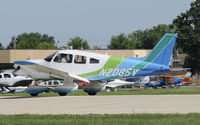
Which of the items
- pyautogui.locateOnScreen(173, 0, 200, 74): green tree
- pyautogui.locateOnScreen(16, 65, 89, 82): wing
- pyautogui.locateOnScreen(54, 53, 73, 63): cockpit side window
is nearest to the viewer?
pyautogui.locateOnScreen(16, 65, 89, 82): wing

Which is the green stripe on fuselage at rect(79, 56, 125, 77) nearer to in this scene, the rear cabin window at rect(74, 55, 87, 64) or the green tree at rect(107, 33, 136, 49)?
the rear cabin window at rect(74, 55, 87, 64)

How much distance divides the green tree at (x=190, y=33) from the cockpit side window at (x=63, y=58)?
4056 centimetres

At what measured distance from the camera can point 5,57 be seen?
67062 mm

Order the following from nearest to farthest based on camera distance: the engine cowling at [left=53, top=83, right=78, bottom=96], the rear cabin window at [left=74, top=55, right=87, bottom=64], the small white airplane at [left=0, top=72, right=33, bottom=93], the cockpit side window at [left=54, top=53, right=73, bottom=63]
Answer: the engine cowling at [left=53, top=83, right=78, bottom=96] < the cockpit side window at [left=54, top=53, right=73, bottom=63] < the rear cabin window at [left=74, top=55, right=87, bottom=64] < the small white airplane at [left=0, top=72, right=33, bottom=93]

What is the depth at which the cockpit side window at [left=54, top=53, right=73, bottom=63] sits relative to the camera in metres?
26.3

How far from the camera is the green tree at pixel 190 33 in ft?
216

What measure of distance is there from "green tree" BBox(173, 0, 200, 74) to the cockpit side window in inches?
1597

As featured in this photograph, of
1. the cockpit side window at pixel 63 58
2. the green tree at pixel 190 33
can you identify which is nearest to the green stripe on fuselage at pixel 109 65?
the cockpit side window at pixel 63 58

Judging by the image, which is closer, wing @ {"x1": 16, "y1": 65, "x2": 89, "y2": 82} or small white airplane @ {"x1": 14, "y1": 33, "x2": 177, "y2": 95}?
wing @ {"x1": 16, "y1": 65, "x2": 89, "y2": 82}

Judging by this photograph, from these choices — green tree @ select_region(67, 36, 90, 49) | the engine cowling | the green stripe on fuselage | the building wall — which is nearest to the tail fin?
the green stripe on fuselage

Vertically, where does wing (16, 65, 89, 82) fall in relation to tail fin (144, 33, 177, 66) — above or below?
below

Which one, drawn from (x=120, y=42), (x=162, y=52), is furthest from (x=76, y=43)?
(x=162, y=52)

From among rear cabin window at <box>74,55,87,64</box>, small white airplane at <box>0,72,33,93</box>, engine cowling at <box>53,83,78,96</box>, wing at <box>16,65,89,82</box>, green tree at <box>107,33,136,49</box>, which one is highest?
green tree at <box>107,33,136,49</box>

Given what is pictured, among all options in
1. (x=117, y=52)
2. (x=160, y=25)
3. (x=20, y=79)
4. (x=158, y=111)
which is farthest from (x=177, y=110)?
(x=160, y=25)
